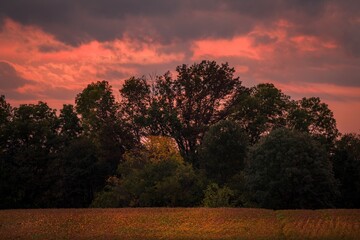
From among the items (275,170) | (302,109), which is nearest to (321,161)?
(275,170)

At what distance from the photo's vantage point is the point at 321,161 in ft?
237

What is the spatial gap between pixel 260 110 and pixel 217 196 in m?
25.8

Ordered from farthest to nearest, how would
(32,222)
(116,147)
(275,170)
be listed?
1. (116,147)
2. (275,170)
3. (32,222)

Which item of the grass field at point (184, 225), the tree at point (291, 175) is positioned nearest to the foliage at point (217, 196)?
the tree at point (291, 175)

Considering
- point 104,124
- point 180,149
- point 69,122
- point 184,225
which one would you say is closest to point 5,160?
point 69,122

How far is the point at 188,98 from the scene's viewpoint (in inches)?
3856

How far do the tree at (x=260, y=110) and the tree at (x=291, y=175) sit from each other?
63.0ft

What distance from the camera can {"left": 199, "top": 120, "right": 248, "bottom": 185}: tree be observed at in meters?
81.6

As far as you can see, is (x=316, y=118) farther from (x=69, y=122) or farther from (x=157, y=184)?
(x=69, y=122)

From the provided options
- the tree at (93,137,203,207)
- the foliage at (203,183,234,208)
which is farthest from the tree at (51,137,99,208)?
the foliage at (203,183,234,208)

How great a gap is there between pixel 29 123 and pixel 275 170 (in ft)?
160

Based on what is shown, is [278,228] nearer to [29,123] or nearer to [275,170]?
[275,170]

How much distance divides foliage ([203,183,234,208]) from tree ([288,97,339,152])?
23.5 m

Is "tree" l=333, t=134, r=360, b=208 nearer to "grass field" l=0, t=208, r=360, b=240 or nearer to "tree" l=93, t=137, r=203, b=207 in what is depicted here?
"tree" l=93, t=137, r=203, b=207
